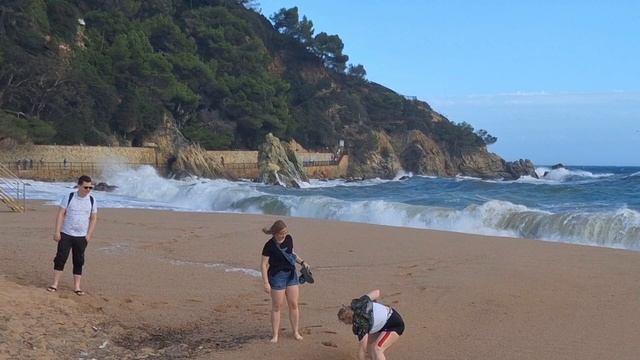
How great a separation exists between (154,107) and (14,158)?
1369cm

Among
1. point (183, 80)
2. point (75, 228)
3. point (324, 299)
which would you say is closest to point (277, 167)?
point (183, 80)

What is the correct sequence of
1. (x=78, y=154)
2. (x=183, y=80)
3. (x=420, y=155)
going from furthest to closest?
(x=420, y=155) → (x=183, y=80) → (x=78, y=154)

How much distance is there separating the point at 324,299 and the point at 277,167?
46.6 m

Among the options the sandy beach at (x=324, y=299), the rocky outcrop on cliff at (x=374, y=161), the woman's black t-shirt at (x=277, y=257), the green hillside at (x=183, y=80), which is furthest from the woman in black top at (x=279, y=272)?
the rocky outcrop on cliff at (x=374, y=161)

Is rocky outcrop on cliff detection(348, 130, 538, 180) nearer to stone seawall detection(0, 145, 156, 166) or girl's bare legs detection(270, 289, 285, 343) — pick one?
stone seawall detection(0, 145, 156, 166)

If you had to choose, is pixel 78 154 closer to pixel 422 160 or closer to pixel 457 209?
pixel 457 209

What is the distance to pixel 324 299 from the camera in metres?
8.33

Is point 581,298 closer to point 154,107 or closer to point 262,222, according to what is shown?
point 262,222

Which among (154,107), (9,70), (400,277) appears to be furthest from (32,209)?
(154,107)

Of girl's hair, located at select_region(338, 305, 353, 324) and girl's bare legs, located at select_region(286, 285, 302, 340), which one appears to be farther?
girl's bare legs, located at select_region(286, 285, 302, 340)

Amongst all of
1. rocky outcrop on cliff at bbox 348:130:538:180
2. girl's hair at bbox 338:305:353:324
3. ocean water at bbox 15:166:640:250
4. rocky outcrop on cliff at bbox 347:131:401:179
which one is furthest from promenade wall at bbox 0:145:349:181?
girl's hair at bbox 338:305:353:324

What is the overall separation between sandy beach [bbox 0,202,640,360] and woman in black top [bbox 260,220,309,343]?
0.25 meters

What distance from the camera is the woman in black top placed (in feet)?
21.1

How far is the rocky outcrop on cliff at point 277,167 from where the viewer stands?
53.8m
